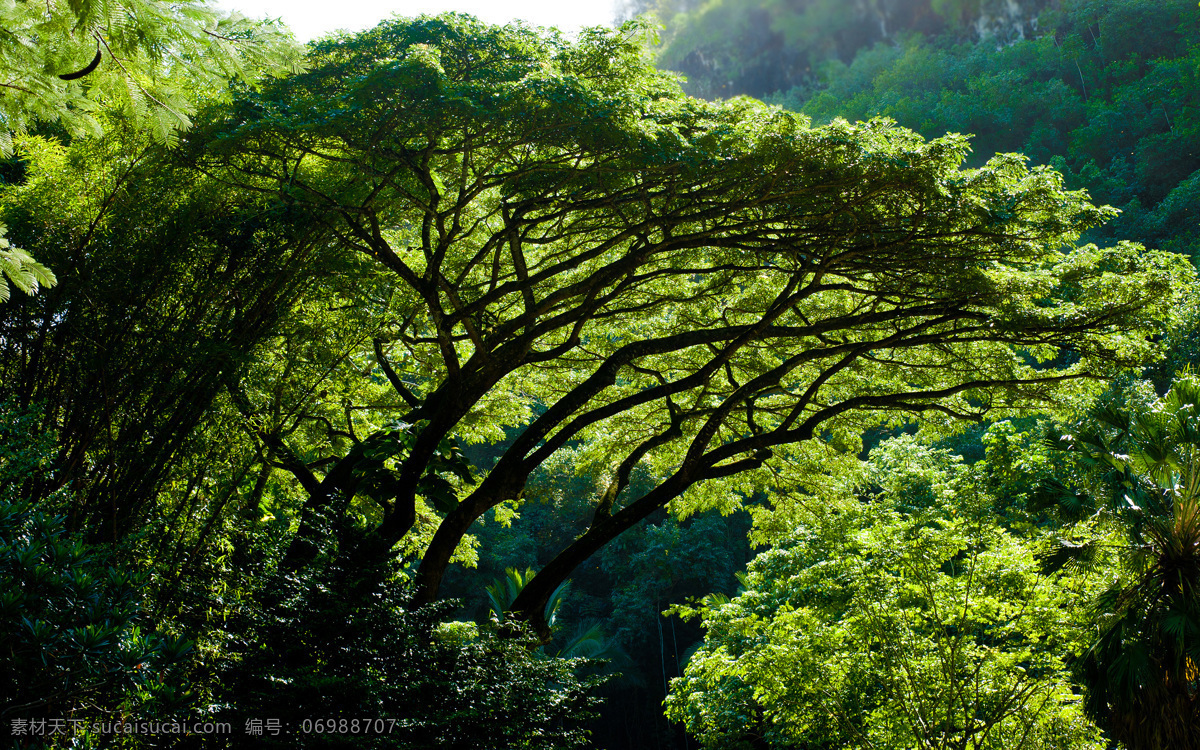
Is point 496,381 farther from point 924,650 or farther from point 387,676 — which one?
point 924,650

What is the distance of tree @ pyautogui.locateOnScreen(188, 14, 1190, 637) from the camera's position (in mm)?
4668

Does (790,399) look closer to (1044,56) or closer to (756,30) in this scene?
(1044,56)

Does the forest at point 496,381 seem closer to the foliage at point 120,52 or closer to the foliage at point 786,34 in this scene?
the foliage at point 120,52

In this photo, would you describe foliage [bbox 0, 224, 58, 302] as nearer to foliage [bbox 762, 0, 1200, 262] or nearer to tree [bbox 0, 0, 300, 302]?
tree [bbox 0, 0, 300, 302]

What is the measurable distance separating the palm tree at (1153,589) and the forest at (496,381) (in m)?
0.03

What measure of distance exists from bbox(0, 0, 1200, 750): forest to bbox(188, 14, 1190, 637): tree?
0.04 meters

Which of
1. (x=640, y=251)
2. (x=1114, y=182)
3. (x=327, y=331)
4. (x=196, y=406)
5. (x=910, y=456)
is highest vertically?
(x=1114, y=182)

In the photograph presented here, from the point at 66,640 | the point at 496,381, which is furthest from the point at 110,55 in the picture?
the point at 496,381

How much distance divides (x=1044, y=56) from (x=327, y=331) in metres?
33.8

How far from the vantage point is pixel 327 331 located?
18.9 ft

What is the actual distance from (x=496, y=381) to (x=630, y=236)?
164 centimetres

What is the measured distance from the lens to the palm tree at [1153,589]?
220 inches

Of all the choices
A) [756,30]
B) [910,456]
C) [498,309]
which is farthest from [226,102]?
[756,30]

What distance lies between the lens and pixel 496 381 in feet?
19.8
